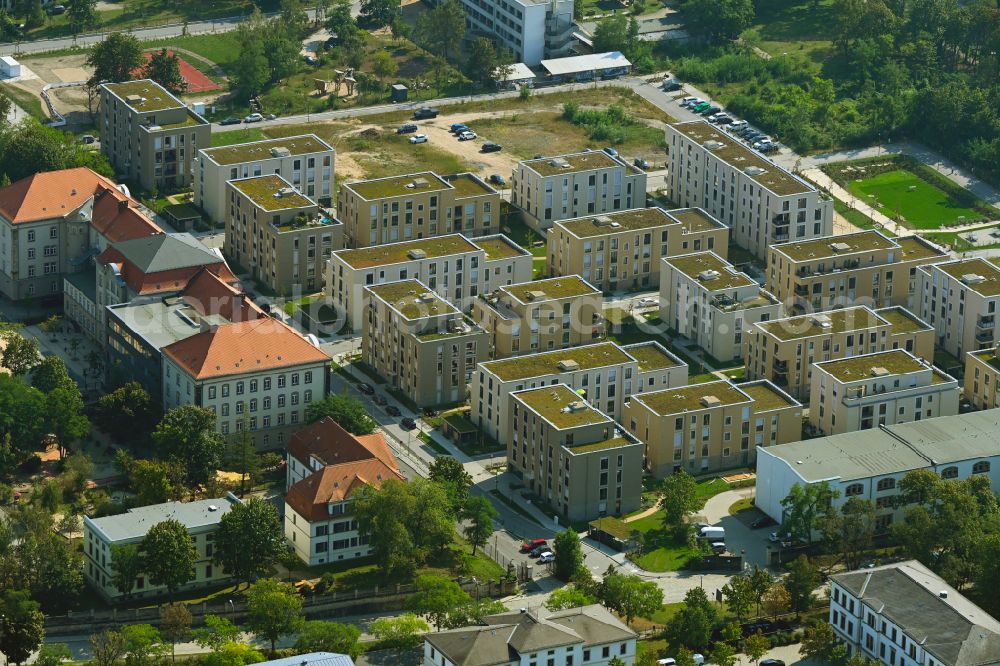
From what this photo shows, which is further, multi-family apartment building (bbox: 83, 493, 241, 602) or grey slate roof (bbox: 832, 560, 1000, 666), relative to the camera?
multi-family apartment building (bbox: 83, 493, 241, 602)

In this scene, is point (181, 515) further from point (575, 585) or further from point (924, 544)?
point (924, 544)

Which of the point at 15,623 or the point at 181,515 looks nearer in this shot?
the point at 15,623

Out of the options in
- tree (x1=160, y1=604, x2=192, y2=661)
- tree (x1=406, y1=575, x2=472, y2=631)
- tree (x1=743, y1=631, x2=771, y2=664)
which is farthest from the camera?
tree (x1=406, y1=575, x2=472, y2=631)

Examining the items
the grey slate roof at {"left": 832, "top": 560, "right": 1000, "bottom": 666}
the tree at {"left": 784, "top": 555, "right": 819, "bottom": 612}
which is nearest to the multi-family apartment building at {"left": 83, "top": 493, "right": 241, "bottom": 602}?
the tree at {"left": 784, "top": 555, "right": 819, "bottom": 612}

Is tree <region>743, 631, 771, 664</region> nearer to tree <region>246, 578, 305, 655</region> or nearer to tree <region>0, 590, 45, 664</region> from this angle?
tree <region>246, 578, 305, 655</region>

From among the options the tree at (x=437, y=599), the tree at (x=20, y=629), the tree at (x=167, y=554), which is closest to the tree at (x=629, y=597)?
the tree at (x=437, y=599)

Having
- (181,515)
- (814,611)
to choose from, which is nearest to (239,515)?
(181,515)

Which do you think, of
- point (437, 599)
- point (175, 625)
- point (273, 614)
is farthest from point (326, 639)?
point (175, 625)
